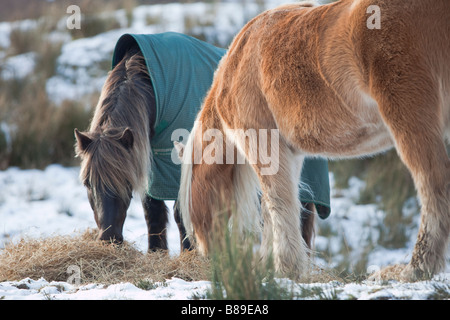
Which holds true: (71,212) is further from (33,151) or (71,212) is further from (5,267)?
(5,267)

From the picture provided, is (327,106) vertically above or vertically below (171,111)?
above

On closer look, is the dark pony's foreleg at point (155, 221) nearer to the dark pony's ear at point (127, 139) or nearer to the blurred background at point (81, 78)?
the dark pony's ear at point (127, 139)

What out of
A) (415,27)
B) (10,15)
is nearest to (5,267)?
(415,27)

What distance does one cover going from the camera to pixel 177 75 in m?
4.35

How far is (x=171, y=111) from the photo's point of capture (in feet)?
13.9

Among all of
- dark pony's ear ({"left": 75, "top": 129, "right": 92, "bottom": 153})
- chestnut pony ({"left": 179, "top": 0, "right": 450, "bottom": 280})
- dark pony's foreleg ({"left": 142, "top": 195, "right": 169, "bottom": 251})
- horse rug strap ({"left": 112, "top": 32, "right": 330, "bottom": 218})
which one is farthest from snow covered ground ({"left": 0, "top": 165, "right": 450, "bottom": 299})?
chestnut pony ({"left": 179, "top": 0, "right": 450, "bottom": 280})

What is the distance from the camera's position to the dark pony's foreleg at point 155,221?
177 inches

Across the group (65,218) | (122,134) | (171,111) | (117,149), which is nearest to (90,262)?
(117,149)

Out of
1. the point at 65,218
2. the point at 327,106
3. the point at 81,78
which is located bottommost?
the point at 65,218

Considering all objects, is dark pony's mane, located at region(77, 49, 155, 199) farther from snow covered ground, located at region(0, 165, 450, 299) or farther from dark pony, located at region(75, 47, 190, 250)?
snow covered ground, located at region(0, 165, 450, 299)

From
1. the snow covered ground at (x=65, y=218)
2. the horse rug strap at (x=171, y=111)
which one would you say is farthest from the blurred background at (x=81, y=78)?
the horse rug strap at (x=171, y=111)

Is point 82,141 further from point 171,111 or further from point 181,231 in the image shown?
point 181,231

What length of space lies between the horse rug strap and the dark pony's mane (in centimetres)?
12

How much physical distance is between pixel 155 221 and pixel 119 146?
104 centimetres
